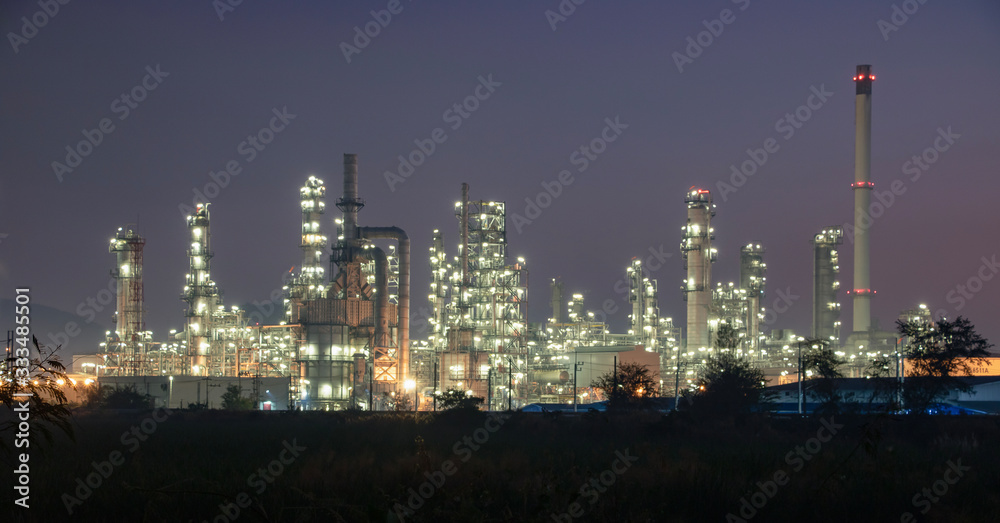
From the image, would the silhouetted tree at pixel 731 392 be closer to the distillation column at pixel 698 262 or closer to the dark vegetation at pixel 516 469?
the dark vegetation at pixel 516 469

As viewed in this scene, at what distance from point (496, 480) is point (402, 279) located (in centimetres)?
7228

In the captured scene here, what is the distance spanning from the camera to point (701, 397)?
45.6 metres

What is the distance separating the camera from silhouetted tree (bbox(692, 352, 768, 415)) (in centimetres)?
4378

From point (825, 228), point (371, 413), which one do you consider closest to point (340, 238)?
point (371, 413)

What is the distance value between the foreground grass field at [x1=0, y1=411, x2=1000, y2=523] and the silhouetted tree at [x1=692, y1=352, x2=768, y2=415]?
39.9 ft

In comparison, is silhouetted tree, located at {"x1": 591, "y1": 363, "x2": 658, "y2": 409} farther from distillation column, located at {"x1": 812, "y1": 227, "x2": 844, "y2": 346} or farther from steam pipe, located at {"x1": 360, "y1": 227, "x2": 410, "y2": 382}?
distillation column, located at {"x1": 812, "y1": 227, "x2": 844, "y2": 346}

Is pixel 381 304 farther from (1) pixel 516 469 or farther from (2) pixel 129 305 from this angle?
(1) pixel 516 469

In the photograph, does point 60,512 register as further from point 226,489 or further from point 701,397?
point 701,397

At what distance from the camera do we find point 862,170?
10731cm

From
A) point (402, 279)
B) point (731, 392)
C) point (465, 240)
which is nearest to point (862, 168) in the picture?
point (465, 240)

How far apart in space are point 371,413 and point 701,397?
15253 millimetres

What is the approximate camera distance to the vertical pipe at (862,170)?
351 feet

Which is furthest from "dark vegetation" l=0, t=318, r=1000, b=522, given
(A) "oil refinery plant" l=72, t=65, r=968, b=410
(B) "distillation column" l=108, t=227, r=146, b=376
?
(B) "distillation column" l=108, t=227, r=146, b=376

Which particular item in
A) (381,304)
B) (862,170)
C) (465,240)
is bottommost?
(381,304)
